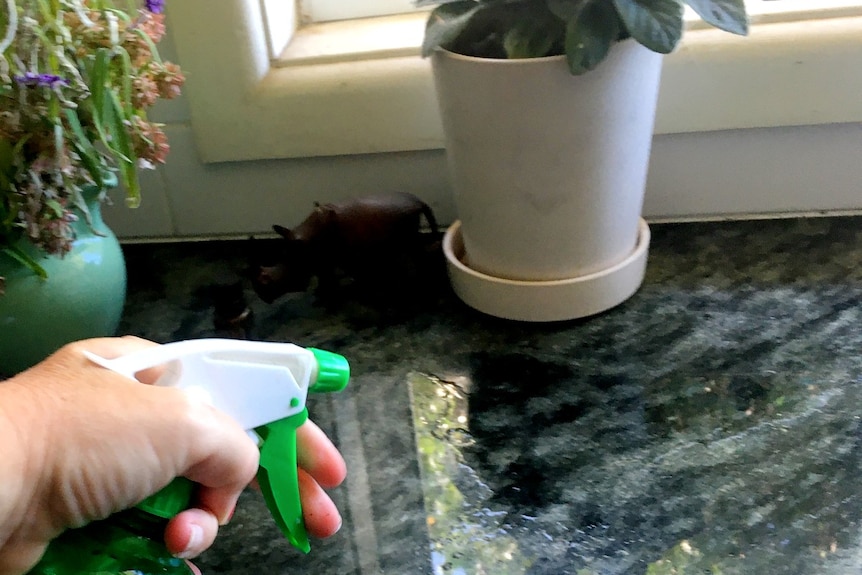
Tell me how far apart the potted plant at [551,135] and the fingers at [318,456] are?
21 cm

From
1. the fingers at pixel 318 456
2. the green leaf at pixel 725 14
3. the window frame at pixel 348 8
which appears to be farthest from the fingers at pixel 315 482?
the window frame at pixel 348 8

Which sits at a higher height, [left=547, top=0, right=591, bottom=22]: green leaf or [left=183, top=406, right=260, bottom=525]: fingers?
[left=547, top=0, right=591, bottom=22]: green leaf

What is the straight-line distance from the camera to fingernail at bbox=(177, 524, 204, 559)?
0.31 meters

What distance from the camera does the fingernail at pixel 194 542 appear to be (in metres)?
0.31

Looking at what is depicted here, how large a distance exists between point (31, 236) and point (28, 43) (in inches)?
4.2

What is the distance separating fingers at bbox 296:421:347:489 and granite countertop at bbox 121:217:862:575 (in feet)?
0.09

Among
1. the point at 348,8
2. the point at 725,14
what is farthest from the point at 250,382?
the point at 348,8

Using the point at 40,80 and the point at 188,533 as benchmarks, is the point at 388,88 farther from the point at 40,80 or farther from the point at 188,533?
the point at 188,533

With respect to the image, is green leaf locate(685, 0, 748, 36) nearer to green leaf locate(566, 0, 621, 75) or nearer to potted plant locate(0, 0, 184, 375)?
green leaf locate(566, 0, 621, 75)

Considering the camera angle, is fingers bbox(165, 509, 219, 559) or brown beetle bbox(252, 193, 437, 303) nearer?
fingers bbox(165, 509, 219, 559)

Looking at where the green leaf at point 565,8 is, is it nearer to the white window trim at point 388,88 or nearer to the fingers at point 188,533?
the white window trim at point 388,88

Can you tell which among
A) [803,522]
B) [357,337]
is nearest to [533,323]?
[357,337]

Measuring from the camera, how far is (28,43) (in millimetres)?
422

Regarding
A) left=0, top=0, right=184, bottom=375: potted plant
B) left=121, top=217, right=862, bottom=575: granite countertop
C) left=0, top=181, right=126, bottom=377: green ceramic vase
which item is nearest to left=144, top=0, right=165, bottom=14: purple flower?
left=0, top=0, right=184, bottom=375: potted plant
